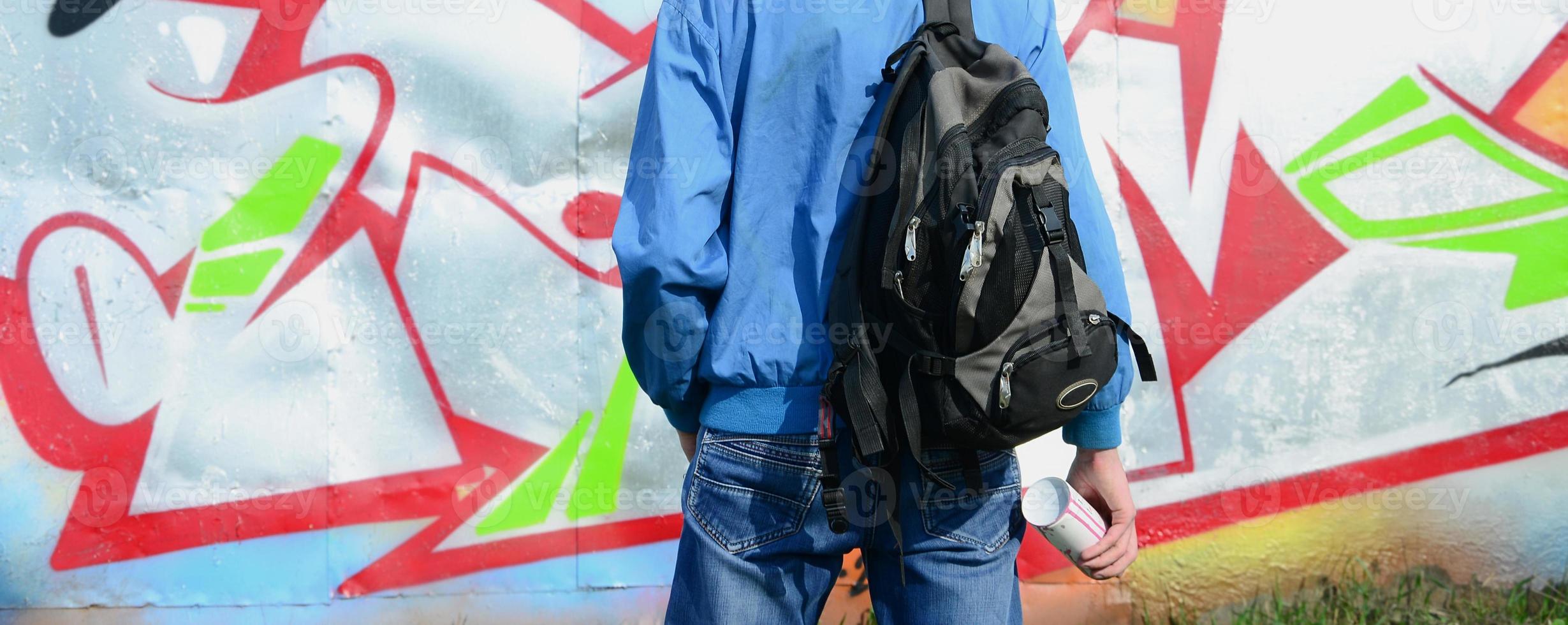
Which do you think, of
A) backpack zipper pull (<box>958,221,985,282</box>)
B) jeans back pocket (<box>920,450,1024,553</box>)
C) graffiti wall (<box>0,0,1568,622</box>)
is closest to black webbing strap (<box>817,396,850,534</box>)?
jeans back pocket (<box>920,450,1024,553</box>)

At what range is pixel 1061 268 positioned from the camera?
1.27 m


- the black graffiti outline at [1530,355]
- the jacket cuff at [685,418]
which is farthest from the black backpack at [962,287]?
the black graffiti outline at [1530,355]

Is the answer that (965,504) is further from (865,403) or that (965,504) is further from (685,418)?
(685,418)

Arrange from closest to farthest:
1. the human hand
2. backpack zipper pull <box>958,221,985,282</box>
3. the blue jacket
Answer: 1. backpack zipper pull <box>958,221,985,282</box>
2. the blue jacket
3. the human hand

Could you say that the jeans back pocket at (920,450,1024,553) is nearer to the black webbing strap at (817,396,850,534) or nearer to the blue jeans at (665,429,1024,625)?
the blue jeans at (665,429,1024,625)

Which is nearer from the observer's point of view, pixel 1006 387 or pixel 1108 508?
pixel 1006 387

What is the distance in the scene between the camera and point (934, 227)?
1279 mm

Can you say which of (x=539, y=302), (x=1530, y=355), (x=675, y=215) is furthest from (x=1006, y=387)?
(x=1530, y=355)

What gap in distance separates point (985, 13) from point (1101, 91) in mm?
1720

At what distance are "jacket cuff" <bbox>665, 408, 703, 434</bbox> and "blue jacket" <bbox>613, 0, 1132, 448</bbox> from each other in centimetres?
4

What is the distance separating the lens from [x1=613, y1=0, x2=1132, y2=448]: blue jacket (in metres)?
1.35

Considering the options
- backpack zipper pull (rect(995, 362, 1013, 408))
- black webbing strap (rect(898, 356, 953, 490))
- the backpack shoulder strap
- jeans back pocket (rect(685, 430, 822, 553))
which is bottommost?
jeans back pocket (rect(685, 430, 822, 553))

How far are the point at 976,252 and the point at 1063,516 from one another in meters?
0.39

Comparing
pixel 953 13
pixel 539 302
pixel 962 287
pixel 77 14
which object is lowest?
pixel 539 302
